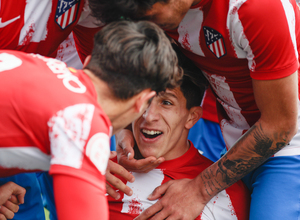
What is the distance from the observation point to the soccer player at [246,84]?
1.07m

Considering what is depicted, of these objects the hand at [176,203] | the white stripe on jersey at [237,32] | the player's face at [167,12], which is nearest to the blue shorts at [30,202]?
the hand at [176,203]

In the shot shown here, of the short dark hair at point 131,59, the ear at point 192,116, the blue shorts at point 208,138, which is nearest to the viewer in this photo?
the short dark hair at point 131,59

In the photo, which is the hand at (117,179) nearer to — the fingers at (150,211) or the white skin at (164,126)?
the fingers at (150,211)

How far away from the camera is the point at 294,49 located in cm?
111

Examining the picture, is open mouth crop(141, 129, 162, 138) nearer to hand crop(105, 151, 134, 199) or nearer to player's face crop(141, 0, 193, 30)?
hand crop(105, 151, 134, 199)

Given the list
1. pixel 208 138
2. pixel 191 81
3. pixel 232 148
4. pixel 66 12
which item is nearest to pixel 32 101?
pixel 66 12

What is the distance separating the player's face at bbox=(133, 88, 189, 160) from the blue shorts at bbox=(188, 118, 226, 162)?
0.70 m

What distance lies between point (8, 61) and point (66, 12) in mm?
553

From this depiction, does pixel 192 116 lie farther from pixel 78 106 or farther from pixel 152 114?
pixel 78 106

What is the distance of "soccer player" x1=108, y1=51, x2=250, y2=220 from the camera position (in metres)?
1.50

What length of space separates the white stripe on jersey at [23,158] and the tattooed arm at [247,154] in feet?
2.28

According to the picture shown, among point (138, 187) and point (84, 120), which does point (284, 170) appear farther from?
point (84, 120)

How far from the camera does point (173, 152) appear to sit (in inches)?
67.2

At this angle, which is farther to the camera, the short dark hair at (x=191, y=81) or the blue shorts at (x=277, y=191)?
the short dark hair at (x=191, y=81)
